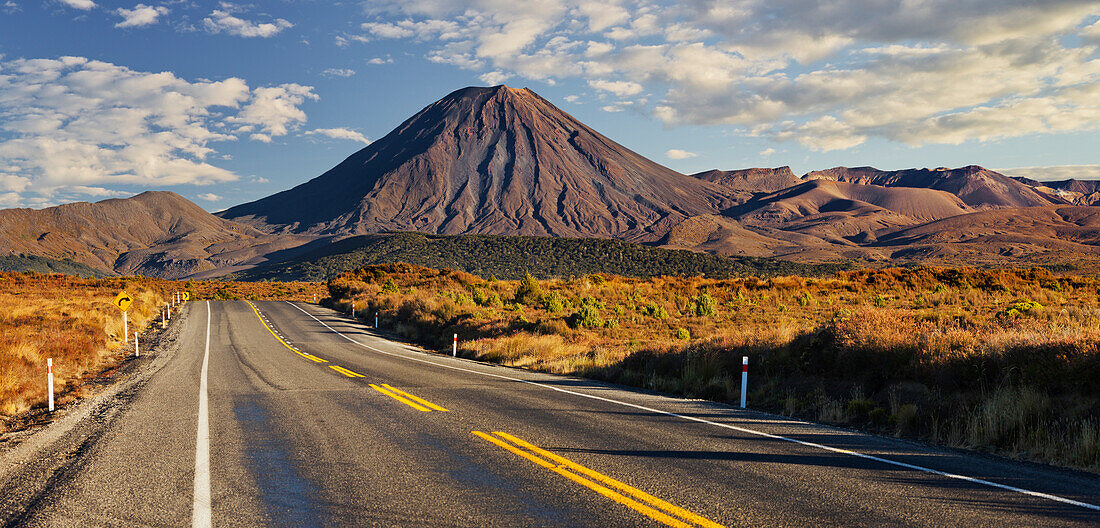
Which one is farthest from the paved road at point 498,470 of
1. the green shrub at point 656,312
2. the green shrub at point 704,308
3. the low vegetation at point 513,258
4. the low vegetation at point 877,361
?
the low vegetation at point 513,258

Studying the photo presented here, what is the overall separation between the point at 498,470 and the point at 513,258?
134 m

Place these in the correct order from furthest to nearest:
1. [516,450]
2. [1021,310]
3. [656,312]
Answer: [656,312], [1021,310], [516,450]

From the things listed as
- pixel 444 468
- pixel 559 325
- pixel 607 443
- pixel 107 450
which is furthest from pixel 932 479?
pixel 559 325

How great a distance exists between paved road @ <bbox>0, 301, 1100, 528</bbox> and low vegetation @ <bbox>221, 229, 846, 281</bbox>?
92.4 meters

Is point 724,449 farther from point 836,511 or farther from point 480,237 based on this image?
point 480,237

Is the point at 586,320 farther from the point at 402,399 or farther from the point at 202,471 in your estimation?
the point at 202,471

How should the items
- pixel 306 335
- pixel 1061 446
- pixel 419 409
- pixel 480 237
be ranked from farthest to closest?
pixel 480 237
pixel 306 335
pixel 419 409
pixel 1061 446

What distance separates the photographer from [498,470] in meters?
6.27

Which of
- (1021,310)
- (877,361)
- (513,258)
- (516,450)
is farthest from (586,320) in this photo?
(513,258)

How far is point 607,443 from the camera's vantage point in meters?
7.49

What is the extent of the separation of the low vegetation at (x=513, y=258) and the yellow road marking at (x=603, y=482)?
94355mm

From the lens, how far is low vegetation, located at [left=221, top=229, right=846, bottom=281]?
369ft

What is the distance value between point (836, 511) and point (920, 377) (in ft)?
19.4

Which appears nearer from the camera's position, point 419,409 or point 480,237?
point 419,409
